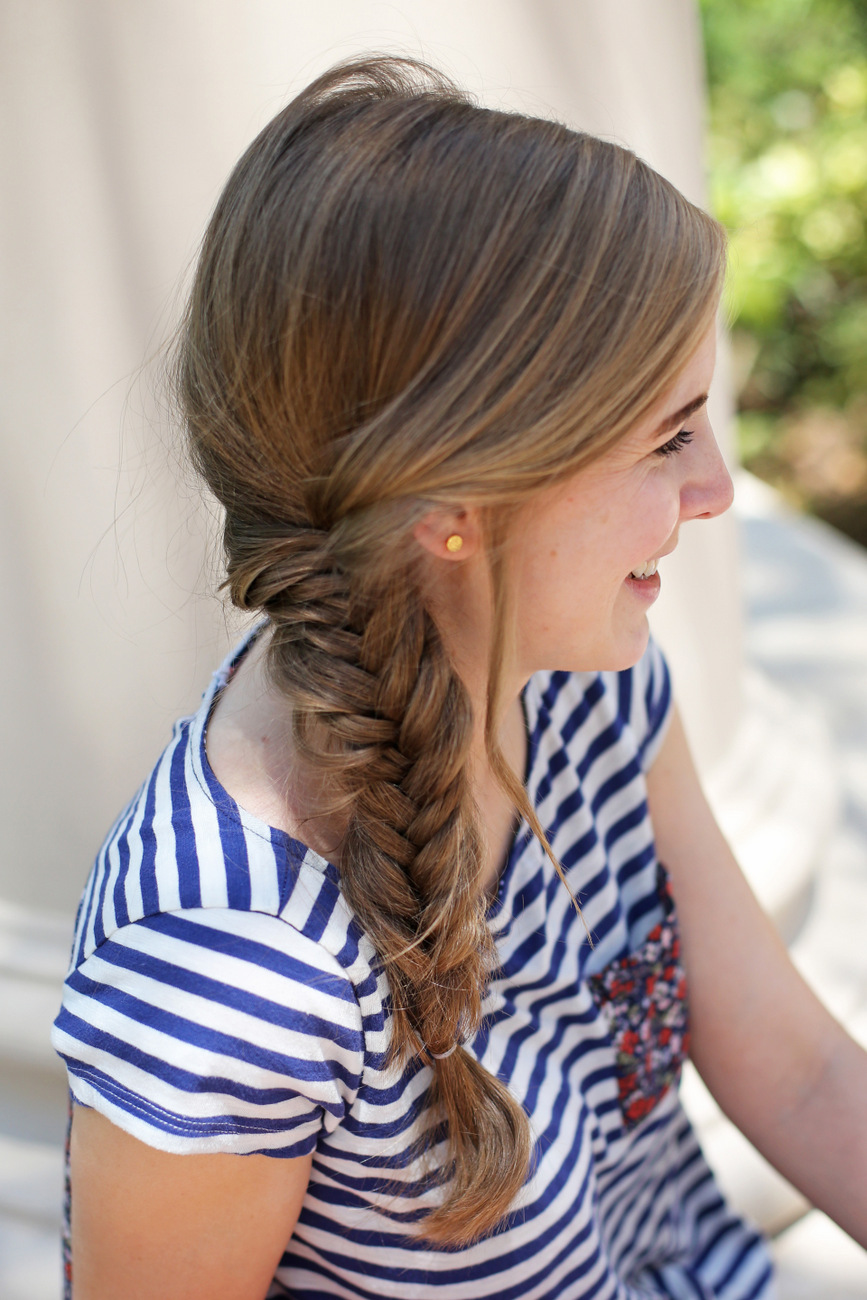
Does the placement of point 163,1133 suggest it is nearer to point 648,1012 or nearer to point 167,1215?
point 167,1215

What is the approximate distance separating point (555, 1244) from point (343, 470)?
752mm

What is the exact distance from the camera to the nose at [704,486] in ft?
3.31

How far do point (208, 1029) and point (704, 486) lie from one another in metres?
0.61

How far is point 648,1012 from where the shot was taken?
126cm

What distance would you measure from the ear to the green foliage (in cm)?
432

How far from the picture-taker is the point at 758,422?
520 cm

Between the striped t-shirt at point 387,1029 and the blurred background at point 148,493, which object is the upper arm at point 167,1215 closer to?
the striped t-shirt at point 387,1029

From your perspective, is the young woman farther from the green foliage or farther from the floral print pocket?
the green foliage

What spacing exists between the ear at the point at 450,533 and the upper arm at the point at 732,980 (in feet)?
1.63

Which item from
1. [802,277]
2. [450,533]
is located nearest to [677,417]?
[450,533]

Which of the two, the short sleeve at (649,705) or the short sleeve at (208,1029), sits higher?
the short sleeve at (649,705)

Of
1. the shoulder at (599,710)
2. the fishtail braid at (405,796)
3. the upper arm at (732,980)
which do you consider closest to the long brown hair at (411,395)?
the fishtail braid at (405,796)

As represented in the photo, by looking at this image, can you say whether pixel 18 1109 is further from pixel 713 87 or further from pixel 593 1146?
pixel 713 87

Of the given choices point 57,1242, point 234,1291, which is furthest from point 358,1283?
point 57,1242
